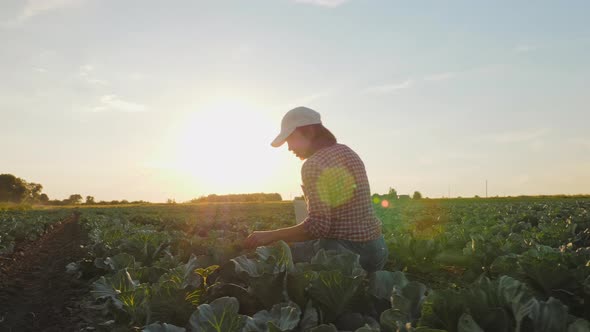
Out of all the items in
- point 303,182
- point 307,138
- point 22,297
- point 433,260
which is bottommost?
point 22,297

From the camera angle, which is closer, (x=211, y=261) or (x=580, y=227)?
(x=211, y=261)

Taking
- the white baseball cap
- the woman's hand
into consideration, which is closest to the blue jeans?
the woman's hand

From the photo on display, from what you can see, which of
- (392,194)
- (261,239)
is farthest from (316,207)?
(392,194)

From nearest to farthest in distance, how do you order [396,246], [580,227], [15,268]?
[396,246]
[15,268]
[580,227]

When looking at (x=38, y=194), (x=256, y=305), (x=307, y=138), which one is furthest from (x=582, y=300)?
(x=38, y=194)

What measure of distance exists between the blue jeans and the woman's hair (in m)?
0.84

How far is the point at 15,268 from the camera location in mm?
8656

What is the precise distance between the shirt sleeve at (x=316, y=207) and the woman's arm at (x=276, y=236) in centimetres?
6

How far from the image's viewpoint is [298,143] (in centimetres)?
464

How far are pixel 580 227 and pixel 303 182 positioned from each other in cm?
898

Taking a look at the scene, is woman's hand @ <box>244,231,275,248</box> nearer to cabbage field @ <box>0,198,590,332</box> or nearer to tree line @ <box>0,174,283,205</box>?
cabbage field @ <box>0,198,590,332</box>

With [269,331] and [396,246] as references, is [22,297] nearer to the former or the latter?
[396,246]

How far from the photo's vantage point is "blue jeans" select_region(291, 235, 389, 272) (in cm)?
436

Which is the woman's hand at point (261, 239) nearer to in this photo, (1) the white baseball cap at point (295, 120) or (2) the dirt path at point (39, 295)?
(1) the white baseball cap at point (295, 120)
